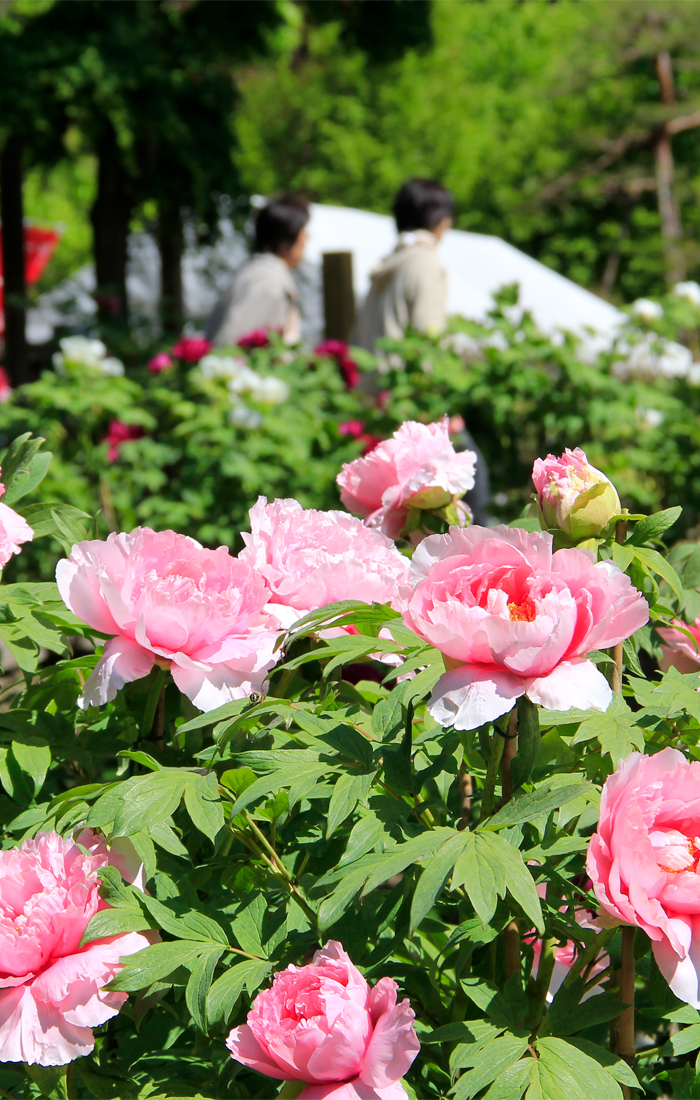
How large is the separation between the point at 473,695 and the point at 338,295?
5860 mm

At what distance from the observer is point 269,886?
3.04 ft

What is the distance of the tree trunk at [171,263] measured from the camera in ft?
24.1

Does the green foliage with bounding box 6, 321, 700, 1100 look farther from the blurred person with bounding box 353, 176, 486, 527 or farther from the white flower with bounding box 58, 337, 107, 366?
the blurred person with bounding box 353, 176, 486, 527

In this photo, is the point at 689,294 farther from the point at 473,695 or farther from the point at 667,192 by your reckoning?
the point at 667,192

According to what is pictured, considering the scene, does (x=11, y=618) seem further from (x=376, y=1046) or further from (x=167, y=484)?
(x=167, y=484)

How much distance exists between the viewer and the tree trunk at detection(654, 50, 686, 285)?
70.5ft

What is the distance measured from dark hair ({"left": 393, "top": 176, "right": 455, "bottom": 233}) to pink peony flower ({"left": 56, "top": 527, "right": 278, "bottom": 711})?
12.6 feet

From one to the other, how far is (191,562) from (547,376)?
11.7 ft

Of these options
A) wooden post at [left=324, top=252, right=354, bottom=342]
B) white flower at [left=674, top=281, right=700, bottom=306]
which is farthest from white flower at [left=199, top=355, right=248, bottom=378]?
wooden post at [left=324, top=252, right=354, bottom=342]

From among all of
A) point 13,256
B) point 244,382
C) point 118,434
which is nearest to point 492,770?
point 244,382

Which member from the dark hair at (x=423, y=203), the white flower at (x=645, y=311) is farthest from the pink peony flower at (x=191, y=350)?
the white flower at (x=645, y=311)

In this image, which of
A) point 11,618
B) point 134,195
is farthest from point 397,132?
point 11,618

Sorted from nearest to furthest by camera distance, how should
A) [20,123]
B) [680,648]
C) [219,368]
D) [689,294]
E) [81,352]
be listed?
[680,648] < [219,368] < [81,352] < [689,294] < [20,123]

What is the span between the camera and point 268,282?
4668 millimetres
